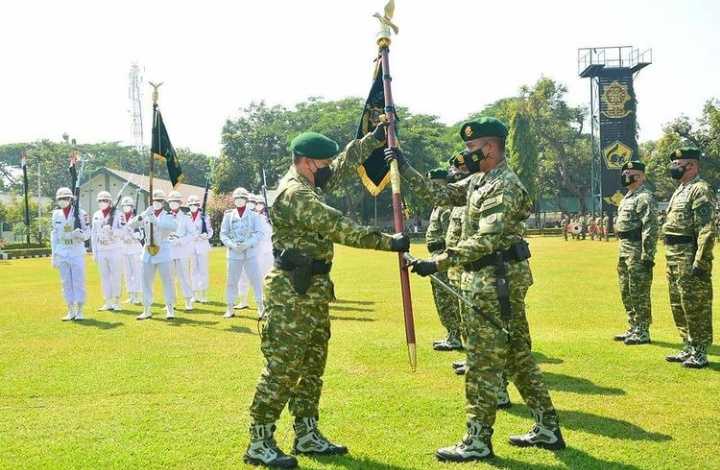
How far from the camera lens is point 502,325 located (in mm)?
4809

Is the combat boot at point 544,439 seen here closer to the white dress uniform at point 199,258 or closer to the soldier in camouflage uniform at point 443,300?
the soldier in camouflage uniform at point 443,300

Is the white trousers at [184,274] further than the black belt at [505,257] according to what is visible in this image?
Yes

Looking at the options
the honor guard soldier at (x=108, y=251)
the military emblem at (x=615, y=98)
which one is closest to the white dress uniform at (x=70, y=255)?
the honor guard soldier at (x=108, y=251)

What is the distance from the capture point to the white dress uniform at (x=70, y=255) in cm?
1252

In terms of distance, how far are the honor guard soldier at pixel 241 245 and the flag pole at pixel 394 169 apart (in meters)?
6.92

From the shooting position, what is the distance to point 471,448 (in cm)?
481

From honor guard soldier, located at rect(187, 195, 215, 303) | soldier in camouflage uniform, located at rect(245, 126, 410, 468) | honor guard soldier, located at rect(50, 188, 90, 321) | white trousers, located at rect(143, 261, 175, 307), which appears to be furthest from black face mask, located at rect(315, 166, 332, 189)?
honor guard soldier, located at rect(187, 195, 215, 303)

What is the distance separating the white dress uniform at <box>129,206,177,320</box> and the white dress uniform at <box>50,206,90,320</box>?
1160 millimetres

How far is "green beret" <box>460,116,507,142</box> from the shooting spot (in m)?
4.98

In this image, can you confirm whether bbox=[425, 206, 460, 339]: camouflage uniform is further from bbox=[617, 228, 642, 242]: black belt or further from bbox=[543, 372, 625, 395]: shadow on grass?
bbox=[617, 228, 642, 242]: black belt

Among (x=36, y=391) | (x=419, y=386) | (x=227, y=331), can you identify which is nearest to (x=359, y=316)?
(x=227, y=331)

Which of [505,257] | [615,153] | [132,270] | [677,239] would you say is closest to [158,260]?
[132,270]

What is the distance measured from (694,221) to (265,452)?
5739 mm

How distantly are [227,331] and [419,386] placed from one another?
16.0 ft
